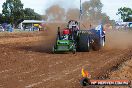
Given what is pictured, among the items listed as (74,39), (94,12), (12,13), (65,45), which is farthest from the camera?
(12,13)

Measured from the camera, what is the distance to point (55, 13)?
2638cm

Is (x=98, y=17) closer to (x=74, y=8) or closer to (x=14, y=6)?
(x=74, y=8)

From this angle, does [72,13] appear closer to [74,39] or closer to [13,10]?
[74,39]

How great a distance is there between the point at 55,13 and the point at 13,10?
87.5 meters

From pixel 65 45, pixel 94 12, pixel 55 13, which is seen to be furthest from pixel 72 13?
pixel 65 45

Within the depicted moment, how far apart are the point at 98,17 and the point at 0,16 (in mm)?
82712

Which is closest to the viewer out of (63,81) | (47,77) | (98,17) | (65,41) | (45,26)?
(63,81)

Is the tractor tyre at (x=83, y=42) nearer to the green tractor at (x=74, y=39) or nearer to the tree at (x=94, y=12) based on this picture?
the green tractor at (x=74, y=39)

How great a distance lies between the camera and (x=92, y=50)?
21.7 meters

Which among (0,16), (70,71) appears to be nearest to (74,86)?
(70,71)

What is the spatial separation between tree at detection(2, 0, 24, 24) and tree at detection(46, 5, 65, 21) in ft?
270

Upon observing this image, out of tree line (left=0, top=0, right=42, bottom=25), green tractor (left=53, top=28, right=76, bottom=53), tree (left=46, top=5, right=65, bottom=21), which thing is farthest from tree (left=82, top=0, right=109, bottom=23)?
tree line (left=0, top=0, right=42, bottom=25)

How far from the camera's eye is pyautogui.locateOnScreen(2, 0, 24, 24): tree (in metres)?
109

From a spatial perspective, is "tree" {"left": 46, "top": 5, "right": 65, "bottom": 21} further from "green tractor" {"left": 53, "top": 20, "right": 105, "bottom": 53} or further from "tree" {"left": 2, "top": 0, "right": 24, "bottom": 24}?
"tree" {"left": 2, "top": 0, "right": 24, "bottom": 24}
